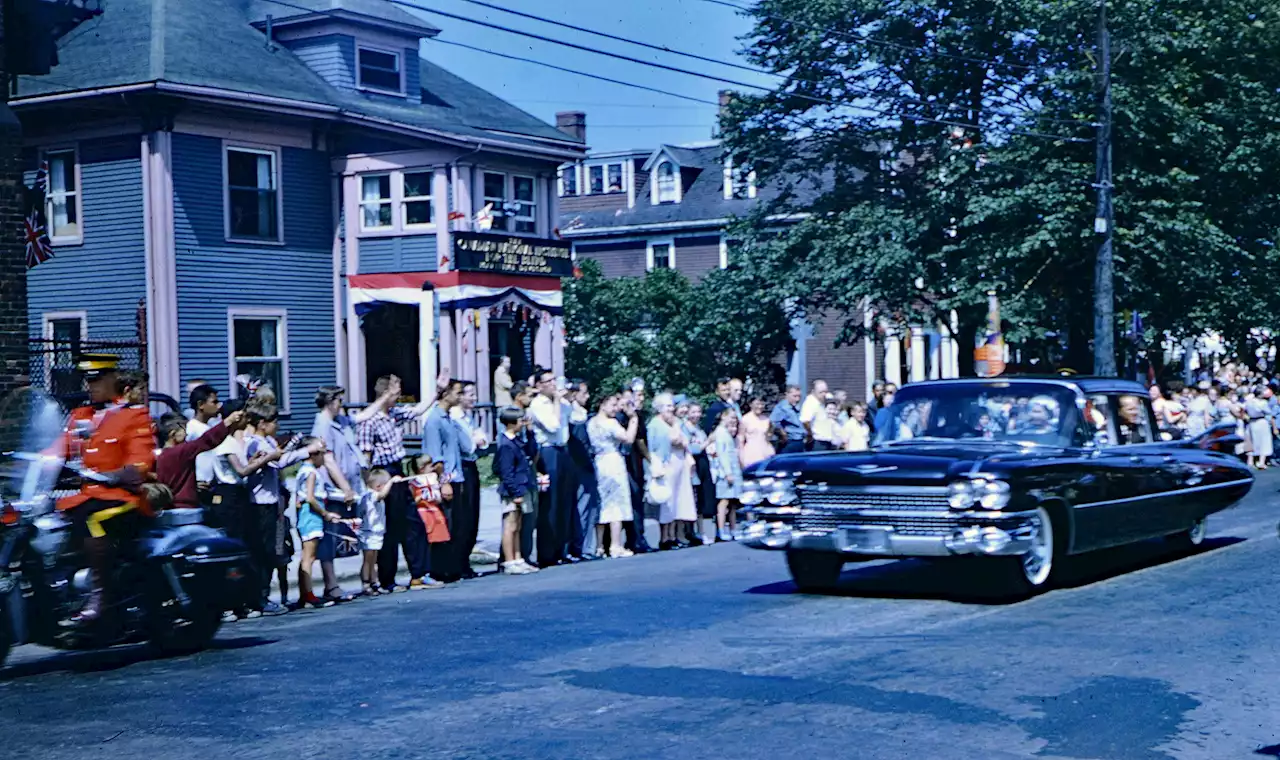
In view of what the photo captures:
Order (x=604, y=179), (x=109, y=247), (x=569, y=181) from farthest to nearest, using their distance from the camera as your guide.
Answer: (x=569, y=181)
(x=604, y=179)
(x=109, y=247)

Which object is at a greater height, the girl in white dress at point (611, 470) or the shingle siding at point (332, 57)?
the shingle siding at point (332, 57)

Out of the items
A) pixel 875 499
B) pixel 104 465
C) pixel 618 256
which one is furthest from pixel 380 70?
pixel 104 465

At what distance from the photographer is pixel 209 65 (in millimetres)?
29266

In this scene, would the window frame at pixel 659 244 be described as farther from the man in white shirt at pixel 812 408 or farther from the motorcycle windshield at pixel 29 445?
the motorcycle windshield at pixel 29 445

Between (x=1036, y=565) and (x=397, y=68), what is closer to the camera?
(x=1036, y=565)

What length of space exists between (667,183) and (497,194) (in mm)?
22324

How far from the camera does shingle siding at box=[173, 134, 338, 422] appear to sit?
1132 inches

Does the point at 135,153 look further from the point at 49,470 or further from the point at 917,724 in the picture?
the point at 917,724

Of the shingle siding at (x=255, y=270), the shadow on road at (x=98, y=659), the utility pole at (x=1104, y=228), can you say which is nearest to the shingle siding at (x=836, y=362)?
the utility pole at (x=1104, y=228)

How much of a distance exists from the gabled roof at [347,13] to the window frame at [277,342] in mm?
5903

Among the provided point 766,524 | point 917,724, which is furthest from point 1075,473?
point 917,724

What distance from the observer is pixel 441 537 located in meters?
14.5

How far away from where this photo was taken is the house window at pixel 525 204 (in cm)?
3481

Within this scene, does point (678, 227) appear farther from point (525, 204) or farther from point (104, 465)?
point (104, 465)
